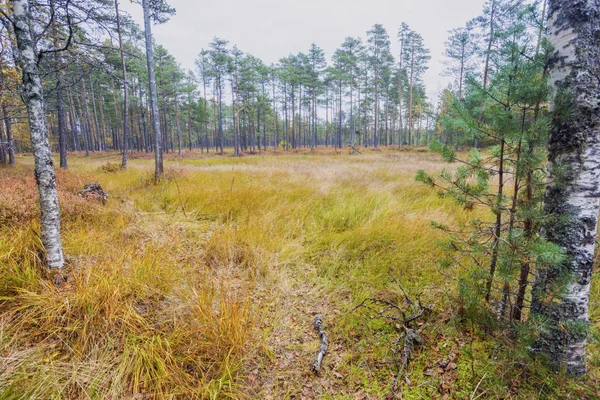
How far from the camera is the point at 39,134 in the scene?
256 cm

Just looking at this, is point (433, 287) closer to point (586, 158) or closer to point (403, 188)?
point (586, 158)

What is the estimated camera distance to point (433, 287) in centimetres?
291

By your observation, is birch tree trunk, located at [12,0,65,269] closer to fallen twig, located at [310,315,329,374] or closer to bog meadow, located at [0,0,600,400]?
bog meadow, located at [0,0,600,400]

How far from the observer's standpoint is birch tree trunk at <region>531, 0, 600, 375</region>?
1537mm

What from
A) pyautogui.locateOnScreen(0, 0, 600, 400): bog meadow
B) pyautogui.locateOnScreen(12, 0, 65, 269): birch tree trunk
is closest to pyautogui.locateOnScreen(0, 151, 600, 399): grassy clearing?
pyautogui.locateOnScreen(0, 0, 600, 400): bog meadow

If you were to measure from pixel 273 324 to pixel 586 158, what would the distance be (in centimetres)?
273

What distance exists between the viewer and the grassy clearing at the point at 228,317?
1.79 m

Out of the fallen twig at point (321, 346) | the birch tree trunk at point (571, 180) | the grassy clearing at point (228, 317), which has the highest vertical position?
the birch tree trunk at point (571, 180)

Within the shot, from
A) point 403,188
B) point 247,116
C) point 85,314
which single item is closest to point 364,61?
point 247,116

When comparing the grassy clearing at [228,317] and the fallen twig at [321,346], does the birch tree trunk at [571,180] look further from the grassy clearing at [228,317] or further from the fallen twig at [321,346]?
the fallen twig at [321,346]

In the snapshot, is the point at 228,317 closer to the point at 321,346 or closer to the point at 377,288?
the point at 321,346

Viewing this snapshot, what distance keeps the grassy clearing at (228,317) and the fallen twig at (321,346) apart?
7 cm

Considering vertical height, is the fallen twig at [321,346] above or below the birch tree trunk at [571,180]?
below

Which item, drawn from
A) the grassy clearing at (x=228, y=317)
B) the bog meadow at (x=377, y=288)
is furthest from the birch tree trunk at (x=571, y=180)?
the grassy clearing at (x=228, y=317)
